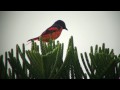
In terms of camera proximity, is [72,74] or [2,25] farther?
[2,25]

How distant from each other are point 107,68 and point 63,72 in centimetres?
12

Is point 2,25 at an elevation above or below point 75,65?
above

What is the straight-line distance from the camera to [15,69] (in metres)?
0.55
